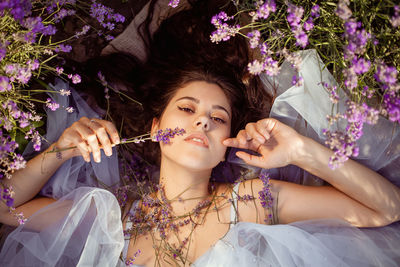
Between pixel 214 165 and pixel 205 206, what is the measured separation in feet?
1.03

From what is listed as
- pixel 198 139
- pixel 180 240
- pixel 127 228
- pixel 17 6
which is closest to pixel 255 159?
pixel 198 139

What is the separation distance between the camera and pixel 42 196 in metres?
2.04

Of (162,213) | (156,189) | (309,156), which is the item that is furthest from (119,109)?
(309,156)

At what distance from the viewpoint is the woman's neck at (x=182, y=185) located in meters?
1.95

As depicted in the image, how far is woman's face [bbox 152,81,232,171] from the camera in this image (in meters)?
1.73

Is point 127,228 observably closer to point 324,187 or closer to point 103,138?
point 103,138

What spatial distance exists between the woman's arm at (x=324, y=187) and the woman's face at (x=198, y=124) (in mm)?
100

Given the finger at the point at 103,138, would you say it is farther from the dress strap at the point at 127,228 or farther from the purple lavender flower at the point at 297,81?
the purple lavender flower at the point at 297,81

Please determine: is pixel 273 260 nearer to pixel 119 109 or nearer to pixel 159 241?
pixel 159 241

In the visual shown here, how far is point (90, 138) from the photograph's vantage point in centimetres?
164

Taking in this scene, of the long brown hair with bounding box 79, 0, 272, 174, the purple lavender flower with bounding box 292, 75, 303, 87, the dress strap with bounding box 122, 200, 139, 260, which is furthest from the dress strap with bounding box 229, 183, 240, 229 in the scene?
the purple lavender flower with bounding box 292, 75, 303, 87

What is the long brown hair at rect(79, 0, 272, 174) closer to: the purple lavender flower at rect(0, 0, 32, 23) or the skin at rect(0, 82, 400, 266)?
the skin at rect(0, 82, 400, 266)

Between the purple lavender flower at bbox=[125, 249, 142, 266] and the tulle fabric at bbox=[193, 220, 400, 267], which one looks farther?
the purple lavender flower at bbox=[125, 249, 142, 266]

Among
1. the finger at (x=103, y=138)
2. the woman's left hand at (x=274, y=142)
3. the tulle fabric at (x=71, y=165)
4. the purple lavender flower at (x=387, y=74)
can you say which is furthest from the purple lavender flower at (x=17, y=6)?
the purple lavender flower at (x=387, y=74)
